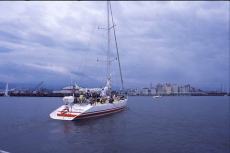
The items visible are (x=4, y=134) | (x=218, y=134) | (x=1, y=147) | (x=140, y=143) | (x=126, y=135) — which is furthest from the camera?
(x=218, y=134)

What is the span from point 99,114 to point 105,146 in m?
17.7

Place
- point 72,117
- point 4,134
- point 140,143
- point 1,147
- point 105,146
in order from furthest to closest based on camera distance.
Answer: point 72,117, point 4,134, point 140,143, point 105,146, point 1,147

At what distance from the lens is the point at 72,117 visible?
115 ft

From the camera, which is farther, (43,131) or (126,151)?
(43,131)

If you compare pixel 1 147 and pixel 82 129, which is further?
pixel 82 129

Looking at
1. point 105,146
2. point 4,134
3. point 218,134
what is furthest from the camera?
point 218,134

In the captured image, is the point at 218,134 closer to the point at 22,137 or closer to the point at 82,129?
the point at 82,129

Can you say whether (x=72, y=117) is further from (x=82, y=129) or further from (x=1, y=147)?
(x=1, y=147)

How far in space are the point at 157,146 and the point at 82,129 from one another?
9.40m

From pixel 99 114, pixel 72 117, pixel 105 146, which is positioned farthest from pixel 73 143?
pixel 99 114

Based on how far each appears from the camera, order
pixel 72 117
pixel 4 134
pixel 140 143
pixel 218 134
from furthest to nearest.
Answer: pixel 72 117 < pixel 218 134 < pixel 4 134 < pixel 140 143

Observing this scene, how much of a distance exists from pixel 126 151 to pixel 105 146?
5.90 ft

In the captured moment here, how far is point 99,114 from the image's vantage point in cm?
3962

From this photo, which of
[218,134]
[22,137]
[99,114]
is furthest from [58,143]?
[99,114]
